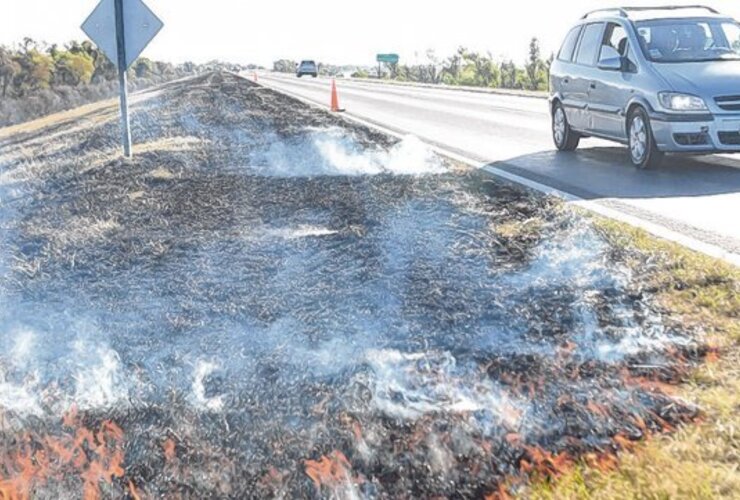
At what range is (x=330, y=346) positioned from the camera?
4.20 metres

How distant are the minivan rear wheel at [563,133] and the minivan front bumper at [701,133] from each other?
2485 mm

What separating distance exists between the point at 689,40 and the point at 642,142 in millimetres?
1664

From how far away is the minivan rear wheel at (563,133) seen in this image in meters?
11.7

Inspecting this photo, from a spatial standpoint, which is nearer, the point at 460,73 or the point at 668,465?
the point at 668,465

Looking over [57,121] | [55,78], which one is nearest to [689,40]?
[57,121]

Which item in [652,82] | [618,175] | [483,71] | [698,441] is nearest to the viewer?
[698,441]

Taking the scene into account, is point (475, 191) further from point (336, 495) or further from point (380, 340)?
point (336, 495)

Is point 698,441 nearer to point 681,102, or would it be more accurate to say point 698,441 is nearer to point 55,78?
point 681,102

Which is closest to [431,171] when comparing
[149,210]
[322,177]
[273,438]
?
[322,177]

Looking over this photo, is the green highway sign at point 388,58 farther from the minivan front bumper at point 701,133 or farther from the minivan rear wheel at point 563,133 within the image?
the minivan front bumper at point 701,133

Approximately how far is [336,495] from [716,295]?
8.59 ft

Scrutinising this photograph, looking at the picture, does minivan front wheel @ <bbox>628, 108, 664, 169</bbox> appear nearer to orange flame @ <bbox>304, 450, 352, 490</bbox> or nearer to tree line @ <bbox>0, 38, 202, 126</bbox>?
orange flame @ <bbox>304, 450, 352, 490</bbox>

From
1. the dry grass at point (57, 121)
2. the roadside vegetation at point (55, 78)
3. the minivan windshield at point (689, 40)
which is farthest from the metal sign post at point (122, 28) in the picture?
the roadside vegetation at point (55, 78)

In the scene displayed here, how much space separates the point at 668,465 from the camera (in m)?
2.82
